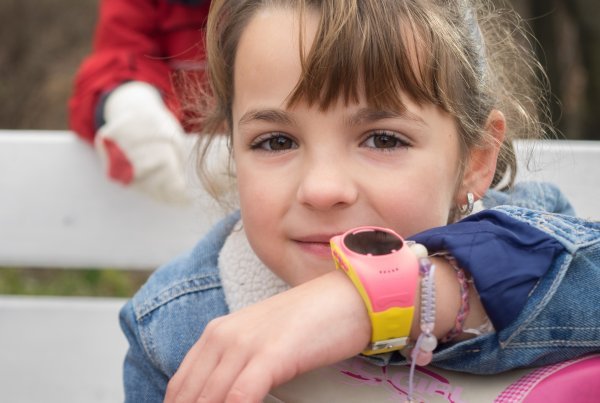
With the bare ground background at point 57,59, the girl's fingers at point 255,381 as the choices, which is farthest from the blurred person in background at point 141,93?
the bare ground background at point 57,59

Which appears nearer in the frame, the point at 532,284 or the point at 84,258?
the point at 532,284

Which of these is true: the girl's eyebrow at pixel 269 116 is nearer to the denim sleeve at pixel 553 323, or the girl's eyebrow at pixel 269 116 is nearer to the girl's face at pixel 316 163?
the girl's face at pixel 316 163

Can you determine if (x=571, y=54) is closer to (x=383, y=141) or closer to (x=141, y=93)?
(x=141, y=93)

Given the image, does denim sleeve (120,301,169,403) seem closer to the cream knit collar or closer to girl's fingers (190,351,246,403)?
the cream knit collar

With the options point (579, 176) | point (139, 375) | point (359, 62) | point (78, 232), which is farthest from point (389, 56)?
point (78, 232)

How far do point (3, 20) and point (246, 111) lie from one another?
12.2 ft

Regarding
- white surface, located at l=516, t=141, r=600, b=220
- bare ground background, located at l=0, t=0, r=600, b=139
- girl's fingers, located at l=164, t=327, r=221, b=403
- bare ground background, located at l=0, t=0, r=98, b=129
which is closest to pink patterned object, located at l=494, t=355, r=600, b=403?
girl's fingers, located at l=164, t=327, r=221, b=403

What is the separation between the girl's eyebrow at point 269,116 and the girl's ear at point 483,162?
27cm

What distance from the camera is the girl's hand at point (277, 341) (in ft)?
2.74

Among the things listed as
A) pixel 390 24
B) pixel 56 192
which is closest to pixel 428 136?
pixel 390 24

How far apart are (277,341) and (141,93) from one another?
46.5 inches

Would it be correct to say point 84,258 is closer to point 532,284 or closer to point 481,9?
point 481,9

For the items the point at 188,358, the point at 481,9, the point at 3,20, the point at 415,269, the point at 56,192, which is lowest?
the point at 3,20

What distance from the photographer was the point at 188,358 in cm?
89
